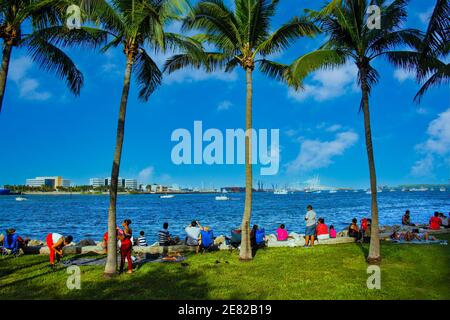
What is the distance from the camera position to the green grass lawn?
888cm

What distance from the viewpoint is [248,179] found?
1344 cm

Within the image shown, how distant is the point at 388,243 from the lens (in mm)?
16516

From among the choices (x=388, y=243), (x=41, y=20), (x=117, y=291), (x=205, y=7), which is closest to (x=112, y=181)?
(x=117, y=291)

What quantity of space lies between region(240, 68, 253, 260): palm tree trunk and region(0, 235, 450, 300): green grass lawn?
503 millimetres

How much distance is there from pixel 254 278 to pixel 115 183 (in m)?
5.31

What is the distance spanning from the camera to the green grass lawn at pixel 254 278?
8.88 m

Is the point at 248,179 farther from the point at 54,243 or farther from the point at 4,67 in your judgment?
the point at 4,67

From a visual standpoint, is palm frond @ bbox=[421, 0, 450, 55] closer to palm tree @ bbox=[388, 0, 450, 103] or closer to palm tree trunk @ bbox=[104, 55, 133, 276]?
palm tree @ bbox=[388, 0, 450, 103]

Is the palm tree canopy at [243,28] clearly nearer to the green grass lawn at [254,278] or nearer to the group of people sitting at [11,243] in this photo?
the green grass lawn at [254,278]

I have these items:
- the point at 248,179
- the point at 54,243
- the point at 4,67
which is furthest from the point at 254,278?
the point at 4,67

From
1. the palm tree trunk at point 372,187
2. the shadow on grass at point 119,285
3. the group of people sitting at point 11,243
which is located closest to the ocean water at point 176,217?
the group of people sitting at point 11,243

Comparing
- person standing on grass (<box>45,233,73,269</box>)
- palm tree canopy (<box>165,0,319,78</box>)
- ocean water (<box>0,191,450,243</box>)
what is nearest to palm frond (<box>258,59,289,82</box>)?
palm tree canopy (<box>165,0,319,78</box>)

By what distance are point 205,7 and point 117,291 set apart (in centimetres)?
1018
